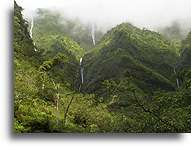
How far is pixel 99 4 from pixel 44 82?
51 centimetres

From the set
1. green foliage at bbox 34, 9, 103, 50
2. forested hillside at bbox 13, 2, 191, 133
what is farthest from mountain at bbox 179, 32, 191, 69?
green foliage at bbox 34, 9, 103, 50

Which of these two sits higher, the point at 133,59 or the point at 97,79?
the point at 133,59

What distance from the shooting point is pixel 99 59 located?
243 cm

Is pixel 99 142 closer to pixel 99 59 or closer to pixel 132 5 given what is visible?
pixel 99 59

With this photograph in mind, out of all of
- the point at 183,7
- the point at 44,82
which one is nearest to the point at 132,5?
the point at 183,7

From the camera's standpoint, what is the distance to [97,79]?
95.3 inches

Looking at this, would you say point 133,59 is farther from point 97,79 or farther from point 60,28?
point 60,28

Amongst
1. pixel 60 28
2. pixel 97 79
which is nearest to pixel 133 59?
pixel 97 79

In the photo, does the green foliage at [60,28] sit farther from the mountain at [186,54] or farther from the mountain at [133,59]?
the mountain at [186,54]

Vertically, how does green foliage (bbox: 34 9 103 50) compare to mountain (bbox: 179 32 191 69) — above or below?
above

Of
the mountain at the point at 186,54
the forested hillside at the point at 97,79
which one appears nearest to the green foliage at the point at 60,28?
the forested hillside at the point at 97,79

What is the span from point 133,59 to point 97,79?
22 cm

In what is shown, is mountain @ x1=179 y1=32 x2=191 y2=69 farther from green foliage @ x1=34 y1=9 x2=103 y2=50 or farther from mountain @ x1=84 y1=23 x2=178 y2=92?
A: green foliage @ x1=34 y1=9 x2=103 y2=50

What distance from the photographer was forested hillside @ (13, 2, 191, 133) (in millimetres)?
2375
